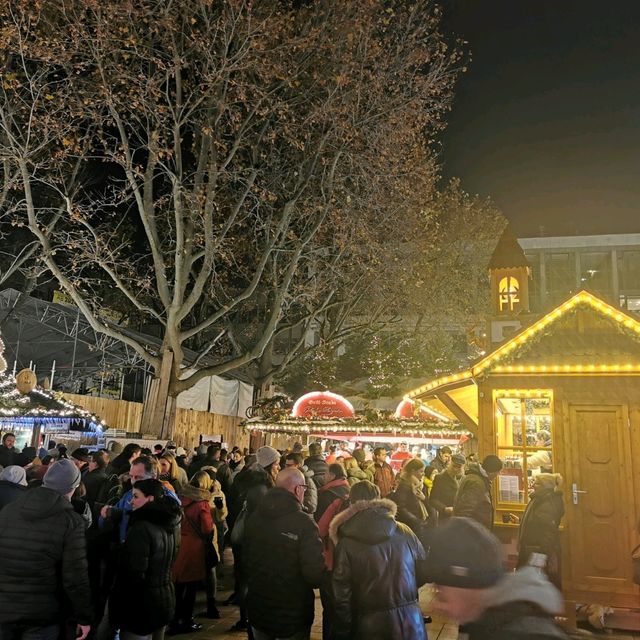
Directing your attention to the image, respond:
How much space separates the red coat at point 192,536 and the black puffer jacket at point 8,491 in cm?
175

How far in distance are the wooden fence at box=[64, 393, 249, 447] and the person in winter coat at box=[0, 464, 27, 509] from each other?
409 inches

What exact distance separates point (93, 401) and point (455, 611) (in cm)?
1595

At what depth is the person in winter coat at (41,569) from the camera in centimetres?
390

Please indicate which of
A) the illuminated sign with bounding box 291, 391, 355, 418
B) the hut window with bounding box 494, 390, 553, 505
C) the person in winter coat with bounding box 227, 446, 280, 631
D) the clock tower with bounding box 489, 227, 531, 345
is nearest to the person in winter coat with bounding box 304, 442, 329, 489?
the person in winter coat with bounding box 227, 446, 280, 631

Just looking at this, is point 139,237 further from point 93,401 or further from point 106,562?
point 106,562

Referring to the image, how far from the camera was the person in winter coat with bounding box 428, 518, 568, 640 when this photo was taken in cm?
223

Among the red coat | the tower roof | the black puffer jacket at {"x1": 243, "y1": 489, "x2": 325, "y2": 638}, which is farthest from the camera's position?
the tower roof

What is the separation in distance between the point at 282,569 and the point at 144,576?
3.75ft

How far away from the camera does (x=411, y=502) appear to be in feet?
26.8

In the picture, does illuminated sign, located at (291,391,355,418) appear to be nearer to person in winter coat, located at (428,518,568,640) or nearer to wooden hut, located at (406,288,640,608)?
wooden hut, located at (406,288,640,608)

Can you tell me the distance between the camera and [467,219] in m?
26.5

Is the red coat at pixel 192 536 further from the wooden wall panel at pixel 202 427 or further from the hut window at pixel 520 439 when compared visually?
the wooden wall panel at pixel 202 427

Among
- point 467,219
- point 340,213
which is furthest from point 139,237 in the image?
point 467,219

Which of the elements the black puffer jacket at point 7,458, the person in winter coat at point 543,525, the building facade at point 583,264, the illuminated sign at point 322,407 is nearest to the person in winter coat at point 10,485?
the black puffer jacket at point 7,458
